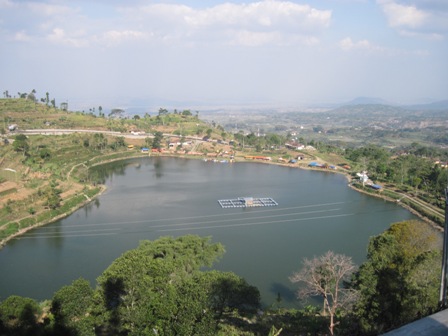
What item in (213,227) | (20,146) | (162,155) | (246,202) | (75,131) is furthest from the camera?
(75,131)

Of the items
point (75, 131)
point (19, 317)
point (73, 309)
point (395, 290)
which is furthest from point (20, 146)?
point (395, 290)

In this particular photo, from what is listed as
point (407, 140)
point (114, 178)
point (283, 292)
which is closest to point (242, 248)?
point (283, 292)

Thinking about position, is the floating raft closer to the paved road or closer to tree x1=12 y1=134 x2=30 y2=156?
tree x1=12 y1=134 x2=30 y2=156

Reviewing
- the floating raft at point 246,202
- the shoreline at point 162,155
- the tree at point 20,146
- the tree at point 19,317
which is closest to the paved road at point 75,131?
the shoreline at point 162,155

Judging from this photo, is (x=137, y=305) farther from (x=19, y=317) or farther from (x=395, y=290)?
(x=395, y=290)

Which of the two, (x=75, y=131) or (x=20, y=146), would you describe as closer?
(x=20, y=146)

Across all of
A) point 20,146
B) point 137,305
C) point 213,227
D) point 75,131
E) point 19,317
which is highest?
point 75,131

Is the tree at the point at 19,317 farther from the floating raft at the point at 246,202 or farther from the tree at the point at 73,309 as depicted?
the floating raft at the point at 246,202
